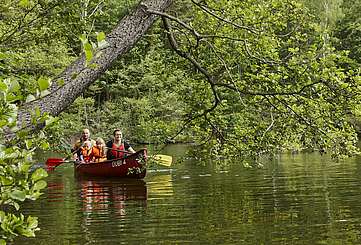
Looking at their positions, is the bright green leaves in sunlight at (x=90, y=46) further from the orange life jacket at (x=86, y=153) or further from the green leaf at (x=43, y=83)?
Result: the orange life jacket at (x=86, y=153)

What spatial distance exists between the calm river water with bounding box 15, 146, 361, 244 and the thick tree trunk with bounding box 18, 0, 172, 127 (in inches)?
95.7

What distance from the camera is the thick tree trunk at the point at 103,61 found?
5488 millimetres

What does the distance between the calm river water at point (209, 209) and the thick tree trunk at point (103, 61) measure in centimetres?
243

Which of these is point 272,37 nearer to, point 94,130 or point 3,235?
point 3,235

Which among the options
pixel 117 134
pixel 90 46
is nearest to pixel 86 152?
pixel 117 134

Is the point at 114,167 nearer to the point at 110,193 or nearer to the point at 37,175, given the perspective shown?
the point at 110,193

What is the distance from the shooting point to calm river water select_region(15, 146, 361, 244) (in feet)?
25.3

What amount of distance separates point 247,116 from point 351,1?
46.8 m

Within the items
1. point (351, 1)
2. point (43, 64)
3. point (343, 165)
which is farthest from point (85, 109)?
point (351, 1)

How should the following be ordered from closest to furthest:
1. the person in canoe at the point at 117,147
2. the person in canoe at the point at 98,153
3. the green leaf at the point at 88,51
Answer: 1. the green leaf at the point at 88,51
2. the person in canoe at the point at 117,147
3. the person in canoe at the point at 98,153

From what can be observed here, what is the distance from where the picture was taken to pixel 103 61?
5.87 metres

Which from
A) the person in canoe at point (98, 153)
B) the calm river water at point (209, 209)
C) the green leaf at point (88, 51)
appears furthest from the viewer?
the person in canoe at point (98, 153)

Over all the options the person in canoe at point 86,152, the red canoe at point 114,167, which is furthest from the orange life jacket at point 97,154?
the red canoe at point 114,167

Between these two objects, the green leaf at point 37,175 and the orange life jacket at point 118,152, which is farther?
the orange life jacket at point 118,152
